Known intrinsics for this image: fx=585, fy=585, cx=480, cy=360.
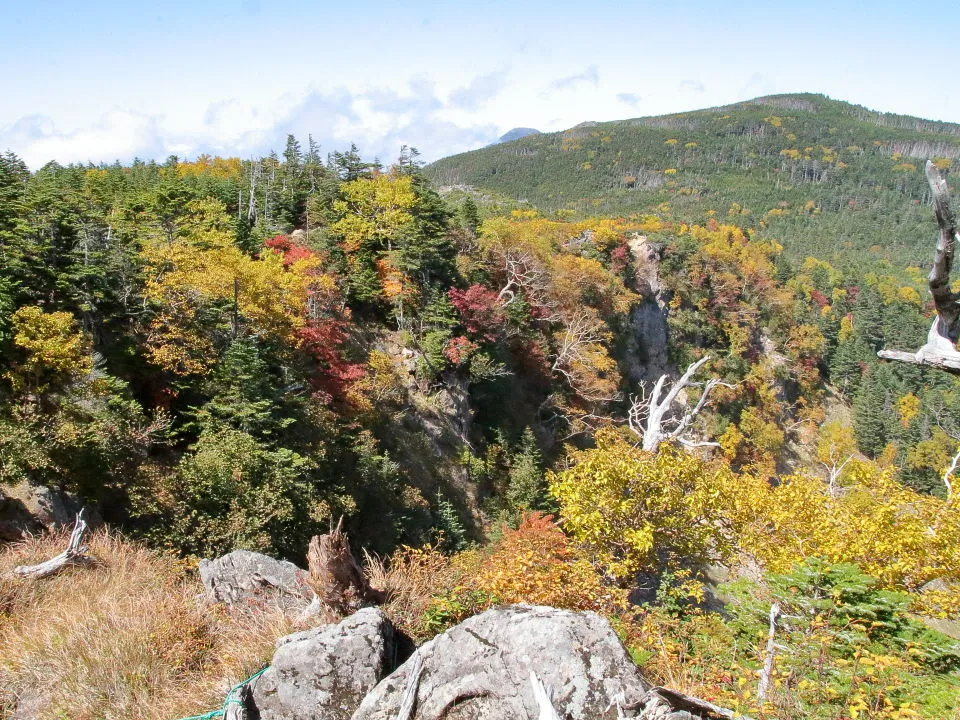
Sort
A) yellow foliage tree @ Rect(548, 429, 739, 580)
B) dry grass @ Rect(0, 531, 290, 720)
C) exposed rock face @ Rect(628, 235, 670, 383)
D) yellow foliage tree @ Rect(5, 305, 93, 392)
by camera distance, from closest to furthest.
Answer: dry grass @ Rect(0, 531, 290, 720) → yellow foliage tree @ Rect(548, 429, 739, 580) → yellow foliage tree @ Rect(5, 305, 93, 392) → exposed rock face @ Rect(628, 235, 670, 383)

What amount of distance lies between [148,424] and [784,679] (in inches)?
632

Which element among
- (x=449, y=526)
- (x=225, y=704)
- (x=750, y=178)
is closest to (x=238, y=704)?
(x=225, y=704)

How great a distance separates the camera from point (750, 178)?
16762cm

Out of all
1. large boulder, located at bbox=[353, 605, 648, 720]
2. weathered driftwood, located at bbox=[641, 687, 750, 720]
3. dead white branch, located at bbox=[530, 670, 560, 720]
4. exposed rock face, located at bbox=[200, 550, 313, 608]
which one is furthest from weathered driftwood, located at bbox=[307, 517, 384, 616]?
weathered driftwood, located at bbox=[641, 687, 750, 720]

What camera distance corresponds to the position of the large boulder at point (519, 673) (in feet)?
12.5

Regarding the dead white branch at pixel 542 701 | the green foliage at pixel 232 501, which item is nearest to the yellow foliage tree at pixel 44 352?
the green foliage at pixel 232 501

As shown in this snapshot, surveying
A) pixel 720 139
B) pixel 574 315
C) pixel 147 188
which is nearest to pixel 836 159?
pixel 720 139

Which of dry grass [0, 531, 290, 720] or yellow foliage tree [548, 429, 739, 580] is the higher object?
dry grass [0, 531, 290, 720]

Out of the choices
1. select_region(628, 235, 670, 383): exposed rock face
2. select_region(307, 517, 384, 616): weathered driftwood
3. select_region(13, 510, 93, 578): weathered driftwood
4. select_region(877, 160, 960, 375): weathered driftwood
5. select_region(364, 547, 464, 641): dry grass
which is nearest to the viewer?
select_region(877, 160, 960, 375): weathered driftwood

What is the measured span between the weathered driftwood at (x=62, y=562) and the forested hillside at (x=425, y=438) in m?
0.32

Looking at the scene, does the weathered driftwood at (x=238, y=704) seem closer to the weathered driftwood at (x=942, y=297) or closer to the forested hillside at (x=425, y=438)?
the forested hillside at (x=425, y=438)

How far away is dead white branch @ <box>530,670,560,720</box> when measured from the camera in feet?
11.3

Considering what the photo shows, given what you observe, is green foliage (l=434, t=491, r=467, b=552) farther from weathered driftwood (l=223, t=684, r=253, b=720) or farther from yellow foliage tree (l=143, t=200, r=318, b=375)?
weathered driftwood (l=223, t=684, r=253, b=720)

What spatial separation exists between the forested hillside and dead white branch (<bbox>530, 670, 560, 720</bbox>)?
1553 millimetres
